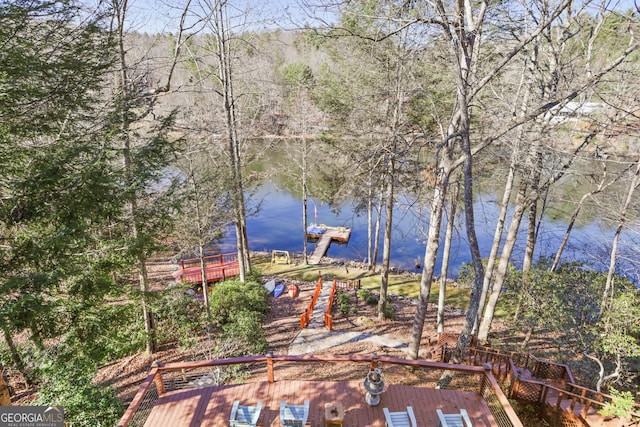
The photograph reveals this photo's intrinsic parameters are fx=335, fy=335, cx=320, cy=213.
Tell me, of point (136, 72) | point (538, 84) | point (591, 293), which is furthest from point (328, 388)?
point (136, 72)

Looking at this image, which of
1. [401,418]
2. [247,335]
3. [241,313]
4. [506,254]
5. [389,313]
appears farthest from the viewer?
[389,313]

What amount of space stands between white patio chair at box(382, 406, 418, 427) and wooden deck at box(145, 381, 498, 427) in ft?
0.61

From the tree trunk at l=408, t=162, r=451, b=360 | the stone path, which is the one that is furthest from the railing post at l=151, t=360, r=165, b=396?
the tree trunk at l=408, t=162, r=451, b=360

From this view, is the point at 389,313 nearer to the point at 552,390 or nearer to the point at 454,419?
the point at 552,390

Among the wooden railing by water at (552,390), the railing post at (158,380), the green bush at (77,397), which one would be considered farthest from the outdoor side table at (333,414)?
the green bush at (77,397)

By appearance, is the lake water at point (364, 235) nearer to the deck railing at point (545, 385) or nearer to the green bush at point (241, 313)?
the green bush at point (241, 313)

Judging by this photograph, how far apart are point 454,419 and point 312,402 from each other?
2122mm

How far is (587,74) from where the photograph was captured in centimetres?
765

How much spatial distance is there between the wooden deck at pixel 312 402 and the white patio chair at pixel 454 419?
8.3 inches

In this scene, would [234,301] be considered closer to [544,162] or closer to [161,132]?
[161,132]

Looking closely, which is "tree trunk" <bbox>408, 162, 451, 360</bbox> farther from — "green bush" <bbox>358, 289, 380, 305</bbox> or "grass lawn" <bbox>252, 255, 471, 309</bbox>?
"grass lawn" <bbox>252, 255, 471, 309</bbox>

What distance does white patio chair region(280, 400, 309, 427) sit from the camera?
4.71 m

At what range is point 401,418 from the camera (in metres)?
4.89

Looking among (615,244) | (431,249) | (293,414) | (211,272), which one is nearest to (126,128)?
(293,414)
